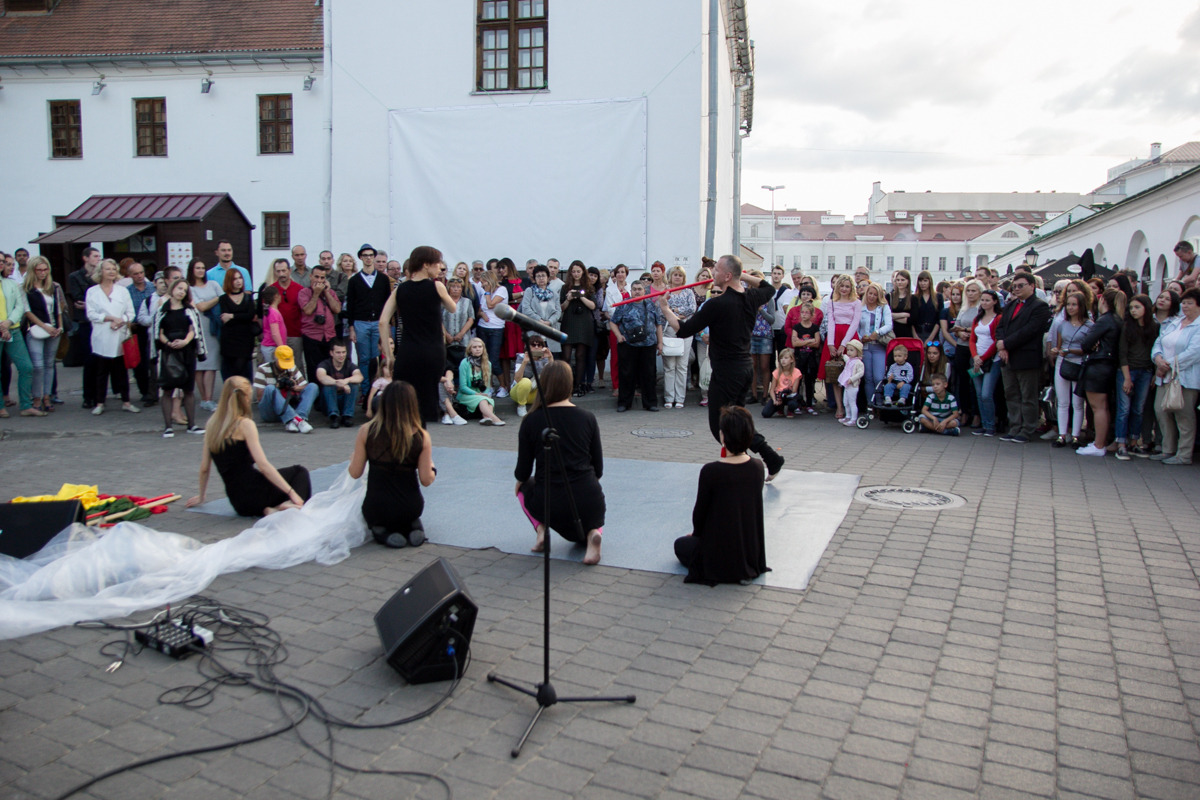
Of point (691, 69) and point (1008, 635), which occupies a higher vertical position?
point (691, 69)

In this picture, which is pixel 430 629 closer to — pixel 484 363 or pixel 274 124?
pixel 484 363

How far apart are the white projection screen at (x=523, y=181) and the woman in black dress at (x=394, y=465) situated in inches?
411

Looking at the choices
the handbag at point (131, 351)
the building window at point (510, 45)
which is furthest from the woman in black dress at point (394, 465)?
the building window at point (510, 45)

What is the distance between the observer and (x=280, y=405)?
10852 millimetres

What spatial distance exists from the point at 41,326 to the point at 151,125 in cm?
1904

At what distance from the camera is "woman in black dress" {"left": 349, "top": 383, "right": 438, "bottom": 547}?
18.7 ft

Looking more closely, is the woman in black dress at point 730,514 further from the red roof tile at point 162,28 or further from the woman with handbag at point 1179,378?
the red roof tile at point 162,28

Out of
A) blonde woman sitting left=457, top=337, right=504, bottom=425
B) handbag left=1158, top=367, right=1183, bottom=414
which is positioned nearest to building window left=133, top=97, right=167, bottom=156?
blonde woman sitting left=457, top=337, right=504, bottom=425

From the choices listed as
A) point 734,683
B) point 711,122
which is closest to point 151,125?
point 711,122

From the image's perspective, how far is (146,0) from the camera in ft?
96.5

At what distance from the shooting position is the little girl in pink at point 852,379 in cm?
1164

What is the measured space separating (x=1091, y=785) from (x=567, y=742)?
6.18ft

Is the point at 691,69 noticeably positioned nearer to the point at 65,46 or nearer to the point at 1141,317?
the point at 1141,317

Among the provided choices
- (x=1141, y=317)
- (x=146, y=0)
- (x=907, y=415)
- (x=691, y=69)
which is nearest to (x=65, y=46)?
(x=146, y=0)
